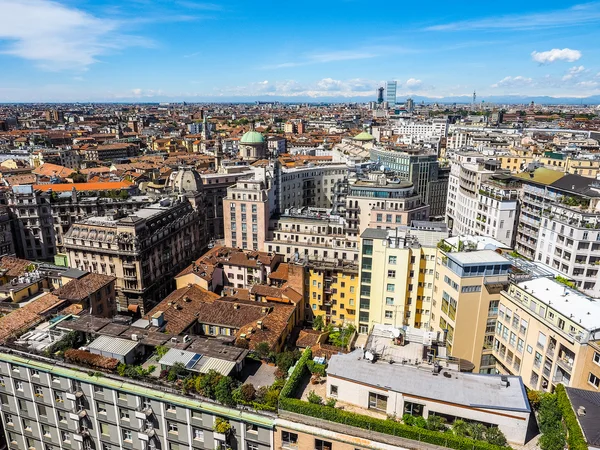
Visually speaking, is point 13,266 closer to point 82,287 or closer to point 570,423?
point 82,287

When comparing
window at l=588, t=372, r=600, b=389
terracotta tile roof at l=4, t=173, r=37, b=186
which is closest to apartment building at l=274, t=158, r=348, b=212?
terracotta tile roof at l=4, t=173, r=37, b=186

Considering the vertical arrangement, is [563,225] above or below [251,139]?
below

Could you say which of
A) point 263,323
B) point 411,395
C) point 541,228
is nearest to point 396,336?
point 411,395

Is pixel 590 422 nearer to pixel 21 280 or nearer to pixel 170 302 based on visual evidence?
pixel 170 302

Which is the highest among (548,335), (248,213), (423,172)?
(423,172)

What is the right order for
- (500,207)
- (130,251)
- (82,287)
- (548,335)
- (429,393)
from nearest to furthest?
(429,393) < (548,335) < (82,287) < (130,251) < (500,207)

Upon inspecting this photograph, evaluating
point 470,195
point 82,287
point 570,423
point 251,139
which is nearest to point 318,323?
point 82,287

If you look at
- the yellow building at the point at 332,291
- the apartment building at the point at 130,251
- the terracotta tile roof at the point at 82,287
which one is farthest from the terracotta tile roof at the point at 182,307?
the yellow building at the point at 332,291

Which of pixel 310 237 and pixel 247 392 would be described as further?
pixel 310 237
